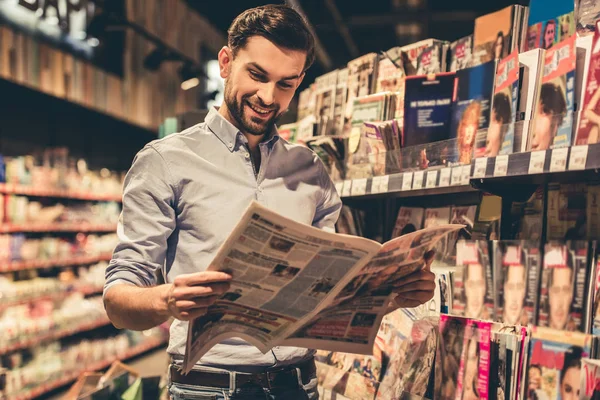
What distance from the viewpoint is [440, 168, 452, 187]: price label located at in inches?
62.9

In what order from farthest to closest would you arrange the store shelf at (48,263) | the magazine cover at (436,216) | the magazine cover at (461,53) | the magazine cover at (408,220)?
the store shelf at (48,263), the magazine cover at (408,220), the magazine cover at (436,216), the magazine cover at (461,53)

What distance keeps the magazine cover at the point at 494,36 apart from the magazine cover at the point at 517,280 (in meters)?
0.60

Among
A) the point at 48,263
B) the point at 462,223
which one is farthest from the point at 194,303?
the point at 48,263

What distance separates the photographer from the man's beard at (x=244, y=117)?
1462 mm

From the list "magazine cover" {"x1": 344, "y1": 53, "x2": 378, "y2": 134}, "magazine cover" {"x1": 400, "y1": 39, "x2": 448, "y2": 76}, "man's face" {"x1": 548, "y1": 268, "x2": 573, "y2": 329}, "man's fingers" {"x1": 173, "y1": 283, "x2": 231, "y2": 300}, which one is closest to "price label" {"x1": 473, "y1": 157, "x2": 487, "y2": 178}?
"man's face" {"x1": 548, "y1": 268, "x2": 573, "y2": 329}

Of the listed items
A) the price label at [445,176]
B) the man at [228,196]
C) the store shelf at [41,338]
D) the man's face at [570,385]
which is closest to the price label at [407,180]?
the price label at [445,176]

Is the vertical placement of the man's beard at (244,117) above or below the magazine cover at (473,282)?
above

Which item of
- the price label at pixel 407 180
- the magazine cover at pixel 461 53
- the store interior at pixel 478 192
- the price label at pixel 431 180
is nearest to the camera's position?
the store interior at pixel 478 192

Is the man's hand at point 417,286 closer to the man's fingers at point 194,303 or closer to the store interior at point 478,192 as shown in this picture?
the store interior at point 478,192

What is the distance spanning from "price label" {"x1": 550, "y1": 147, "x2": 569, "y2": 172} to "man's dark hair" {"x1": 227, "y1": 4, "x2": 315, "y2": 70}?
0.66 metres

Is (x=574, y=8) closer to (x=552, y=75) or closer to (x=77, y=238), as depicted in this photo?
(x=552, y=75)

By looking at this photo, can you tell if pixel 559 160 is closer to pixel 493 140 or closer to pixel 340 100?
pixel 493 140

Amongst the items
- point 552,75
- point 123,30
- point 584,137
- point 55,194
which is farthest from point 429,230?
point 123,30

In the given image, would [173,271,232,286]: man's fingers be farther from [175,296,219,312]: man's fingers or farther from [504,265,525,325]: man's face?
[504,265,525,325]: man's face
